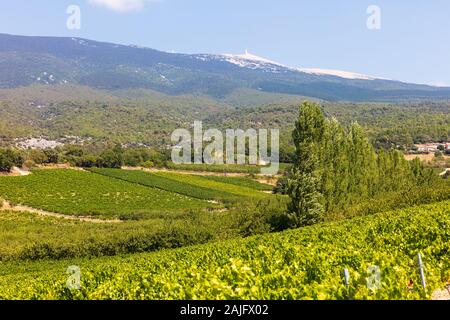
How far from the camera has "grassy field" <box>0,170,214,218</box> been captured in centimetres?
8625

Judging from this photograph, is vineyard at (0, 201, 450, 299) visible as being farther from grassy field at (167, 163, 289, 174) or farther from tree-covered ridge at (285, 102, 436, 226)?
grassy field at (167, 163, 289, 174)

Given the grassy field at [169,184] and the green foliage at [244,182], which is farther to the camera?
the green foliage at [244,182]

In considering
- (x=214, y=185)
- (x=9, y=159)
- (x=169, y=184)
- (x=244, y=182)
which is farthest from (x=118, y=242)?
(x=244, y=182)

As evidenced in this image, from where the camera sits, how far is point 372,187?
54.6m

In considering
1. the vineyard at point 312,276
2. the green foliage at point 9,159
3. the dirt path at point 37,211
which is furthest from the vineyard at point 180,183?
the vineyard at point 312,276

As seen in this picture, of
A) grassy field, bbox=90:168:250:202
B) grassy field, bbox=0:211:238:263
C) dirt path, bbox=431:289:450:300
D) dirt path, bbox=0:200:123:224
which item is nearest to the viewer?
dirt path, bbox=431:289:450:300

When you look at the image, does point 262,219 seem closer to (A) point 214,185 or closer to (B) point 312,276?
(B) point 312,276

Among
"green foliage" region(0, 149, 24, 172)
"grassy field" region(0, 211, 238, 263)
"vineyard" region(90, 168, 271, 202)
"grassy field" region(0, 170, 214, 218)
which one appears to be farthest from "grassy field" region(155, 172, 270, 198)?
"grassy field" region(0, 211, 238, 263)

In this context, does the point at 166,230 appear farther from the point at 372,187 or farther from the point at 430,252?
the point at 430,252

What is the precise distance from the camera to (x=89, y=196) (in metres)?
95.6

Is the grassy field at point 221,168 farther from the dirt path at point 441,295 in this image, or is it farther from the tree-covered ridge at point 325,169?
the dirt path at point 441,295

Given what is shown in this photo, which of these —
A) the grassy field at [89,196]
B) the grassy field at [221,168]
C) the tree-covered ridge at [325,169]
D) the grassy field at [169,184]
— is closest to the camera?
the tree-covered ridge at [325,169]

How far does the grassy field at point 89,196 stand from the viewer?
283 ft
